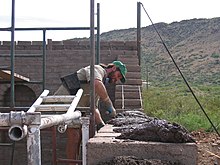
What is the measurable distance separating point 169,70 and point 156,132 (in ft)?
130

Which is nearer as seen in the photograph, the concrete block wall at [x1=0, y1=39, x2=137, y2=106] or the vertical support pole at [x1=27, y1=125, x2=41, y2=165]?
the vertical support pole at [x1=27, y1=125, x2=41, y2=165]

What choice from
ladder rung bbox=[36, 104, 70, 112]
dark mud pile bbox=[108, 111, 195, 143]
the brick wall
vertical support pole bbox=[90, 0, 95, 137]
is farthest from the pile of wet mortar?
the brick wall

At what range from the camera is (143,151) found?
11.6 ft

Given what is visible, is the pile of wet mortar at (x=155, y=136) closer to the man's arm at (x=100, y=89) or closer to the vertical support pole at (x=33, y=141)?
the vertical support pole at (x=33, y=141)

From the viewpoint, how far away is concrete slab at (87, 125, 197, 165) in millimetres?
3481

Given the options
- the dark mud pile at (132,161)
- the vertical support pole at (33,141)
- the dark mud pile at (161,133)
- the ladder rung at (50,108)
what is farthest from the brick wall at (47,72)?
the vertical support pole at (33,141)

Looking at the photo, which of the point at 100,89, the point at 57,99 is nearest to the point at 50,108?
the point at 57,99

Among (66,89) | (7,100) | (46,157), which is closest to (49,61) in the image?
(7,100)

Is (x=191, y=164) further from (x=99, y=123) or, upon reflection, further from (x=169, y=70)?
(x=169, y=70)

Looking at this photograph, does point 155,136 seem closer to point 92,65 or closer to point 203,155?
point 92,65

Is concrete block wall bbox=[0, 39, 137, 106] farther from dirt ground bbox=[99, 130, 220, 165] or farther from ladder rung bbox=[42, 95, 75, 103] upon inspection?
ladder rung bbox=[42, 95, 75, 103]

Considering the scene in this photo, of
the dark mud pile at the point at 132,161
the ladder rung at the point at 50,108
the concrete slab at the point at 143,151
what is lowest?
the dark mud pile at the point at 132,161

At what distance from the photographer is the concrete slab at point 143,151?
137 inches

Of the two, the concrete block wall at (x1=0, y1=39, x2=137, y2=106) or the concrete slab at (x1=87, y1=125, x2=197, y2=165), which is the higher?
the concrete block wall at (x1=0, y1=39, x2=137, y2=106)
